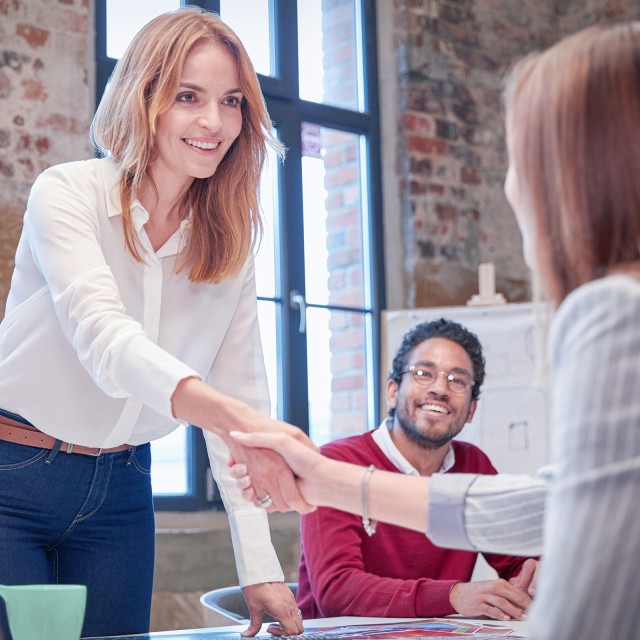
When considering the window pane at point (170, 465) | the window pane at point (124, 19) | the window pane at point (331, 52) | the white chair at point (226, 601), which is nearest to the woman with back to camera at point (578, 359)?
the white chair at point (226, 601)

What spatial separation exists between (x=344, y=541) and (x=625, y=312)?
5.28 ft

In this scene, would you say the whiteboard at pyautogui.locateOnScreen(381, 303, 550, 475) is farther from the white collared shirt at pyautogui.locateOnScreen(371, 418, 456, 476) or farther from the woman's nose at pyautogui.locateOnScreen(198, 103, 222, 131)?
the woman's nose at pyautogui.locateOnScreen(198, 103, 222, 131)

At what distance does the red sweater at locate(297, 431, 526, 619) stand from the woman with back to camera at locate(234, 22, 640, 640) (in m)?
0.91

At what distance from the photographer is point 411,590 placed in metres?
2.06

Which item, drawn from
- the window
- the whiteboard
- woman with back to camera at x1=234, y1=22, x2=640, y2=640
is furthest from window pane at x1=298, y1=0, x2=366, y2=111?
woman with back to camera at x1=234, y1=22, x2=640, y2=640

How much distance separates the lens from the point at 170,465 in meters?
3.63

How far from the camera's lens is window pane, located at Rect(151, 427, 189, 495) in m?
3.60

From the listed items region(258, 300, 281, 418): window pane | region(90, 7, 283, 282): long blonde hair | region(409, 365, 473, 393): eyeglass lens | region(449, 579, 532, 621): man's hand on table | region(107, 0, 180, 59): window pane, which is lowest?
region(449, 579, 532, 621): man's hand on table

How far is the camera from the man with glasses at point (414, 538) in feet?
6.72

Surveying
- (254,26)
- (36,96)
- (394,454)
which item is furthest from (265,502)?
(254,26)

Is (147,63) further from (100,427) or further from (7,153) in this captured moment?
(7,153)

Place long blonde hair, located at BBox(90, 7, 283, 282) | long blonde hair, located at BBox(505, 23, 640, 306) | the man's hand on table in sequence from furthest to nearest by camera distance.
Answer: the man's hand on table < long blonde hair, located at BBox(90, 7, 283, 282) < long blonde hair, located at BBox(505, 23, 640, 306)

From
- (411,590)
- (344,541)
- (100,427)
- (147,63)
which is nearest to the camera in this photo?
(100,427)

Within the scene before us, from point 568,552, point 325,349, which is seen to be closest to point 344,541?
point 568,552
